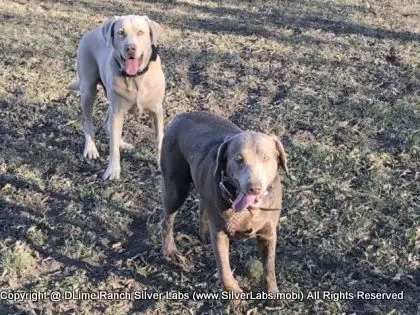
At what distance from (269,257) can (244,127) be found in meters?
2.55

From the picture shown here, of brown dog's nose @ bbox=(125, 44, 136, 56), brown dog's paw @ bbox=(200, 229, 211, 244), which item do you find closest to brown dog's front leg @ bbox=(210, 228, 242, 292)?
brown dog's paw @ bbox=(200, 229, 211, 244)

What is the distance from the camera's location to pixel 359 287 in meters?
4.02

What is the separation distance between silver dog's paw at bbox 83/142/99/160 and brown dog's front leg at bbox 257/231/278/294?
91.8 inches

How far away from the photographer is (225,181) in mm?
3465

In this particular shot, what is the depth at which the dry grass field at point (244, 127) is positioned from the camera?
4098 millimetres

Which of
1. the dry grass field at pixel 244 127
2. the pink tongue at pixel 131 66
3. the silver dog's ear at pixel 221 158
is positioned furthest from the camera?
the pink tongue at pixel 131 66

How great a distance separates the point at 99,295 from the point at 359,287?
1.56 m

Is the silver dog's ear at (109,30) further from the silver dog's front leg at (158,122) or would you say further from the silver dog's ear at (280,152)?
the silver dog's ear at (280,152)

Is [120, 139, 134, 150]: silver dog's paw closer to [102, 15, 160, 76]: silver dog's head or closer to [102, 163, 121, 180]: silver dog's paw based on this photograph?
[102, 163, 121, 180]: silver dog's paw

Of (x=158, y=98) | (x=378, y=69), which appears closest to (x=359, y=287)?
(x=158, y=98)

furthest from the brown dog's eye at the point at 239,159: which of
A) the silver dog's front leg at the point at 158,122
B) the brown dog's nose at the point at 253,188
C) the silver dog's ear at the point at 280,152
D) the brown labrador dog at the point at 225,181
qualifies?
the silver dog's front leg at the point at 158,122

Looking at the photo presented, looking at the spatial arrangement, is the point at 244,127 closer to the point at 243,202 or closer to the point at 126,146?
the point at 126,146

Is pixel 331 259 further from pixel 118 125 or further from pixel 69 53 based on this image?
pixel 69 53

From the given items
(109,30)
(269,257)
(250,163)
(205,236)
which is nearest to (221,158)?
(250,163)
